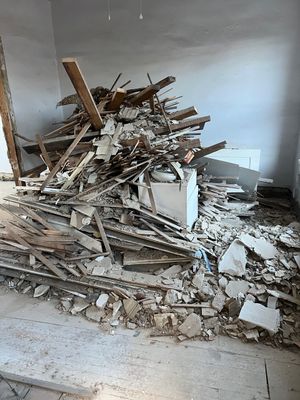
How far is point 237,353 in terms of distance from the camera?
211 centimetres

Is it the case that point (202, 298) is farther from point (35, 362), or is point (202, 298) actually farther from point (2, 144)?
point (2, 144)

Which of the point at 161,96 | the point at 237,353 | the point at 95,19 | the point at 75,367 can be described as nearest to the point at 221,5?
the point at 161,96

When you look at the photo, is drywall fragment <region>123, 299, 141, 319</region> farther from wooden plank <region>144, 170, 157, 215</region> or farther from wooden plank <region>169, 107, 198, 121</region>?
wooden plank <region>169, 107, 198, 121</region>

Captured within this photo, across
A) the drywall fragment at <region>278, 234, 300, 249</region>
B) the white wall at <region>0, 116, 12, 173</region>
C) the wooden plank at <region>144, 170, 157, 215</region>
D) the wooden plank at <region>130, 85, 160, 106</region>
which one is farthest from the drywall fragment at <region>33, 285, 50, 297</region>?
the white wall at <region>0, 116, 12, 173</region>

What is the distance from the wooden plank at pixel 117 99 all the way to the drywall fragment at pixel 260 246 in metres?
1.87

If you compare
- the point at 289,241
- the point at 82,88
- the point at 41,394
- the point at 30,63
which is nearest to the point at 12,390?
the point at 41,394

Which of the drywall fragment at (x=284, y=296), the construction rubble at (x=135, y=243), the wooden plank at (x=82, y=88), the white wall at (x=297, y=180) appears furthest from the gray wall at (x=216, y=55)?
the drywall fragment at (x=284, y=296)

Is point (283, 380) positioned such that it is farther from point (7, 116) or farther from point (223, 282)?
point (7, 116)

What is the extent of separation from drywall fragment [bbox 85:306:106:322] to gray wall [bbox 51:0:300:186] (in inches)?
124

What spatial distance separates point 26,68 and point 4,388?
4.27 meters

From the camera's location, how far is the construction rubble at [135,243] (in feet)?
7.95

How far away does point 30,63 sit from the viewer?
4629 mm

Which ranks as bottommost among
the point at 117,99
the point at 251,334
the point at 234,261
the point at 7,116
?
the point at 251,334

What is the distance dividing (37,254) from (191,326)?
1.54 metres
